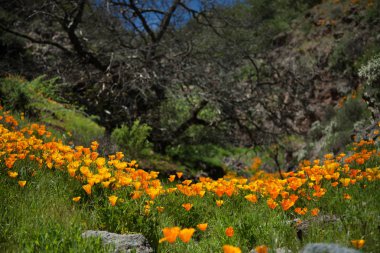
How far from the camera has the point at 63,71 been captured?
37.6 ft

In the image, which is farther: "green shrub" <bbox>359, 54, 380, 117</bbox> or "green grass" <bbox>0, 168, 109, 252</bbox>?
"green shrub" <bbox>359, 54, 380, 117</bbox>

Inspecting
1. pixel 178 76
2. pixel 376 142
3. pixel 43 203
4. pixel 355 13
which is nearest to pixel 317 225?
pixel 43 203

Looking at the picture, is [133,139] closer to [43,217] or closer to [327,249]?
[43,217]

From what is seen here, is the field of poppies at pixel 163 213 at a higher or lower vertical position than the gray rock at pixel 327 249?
lower

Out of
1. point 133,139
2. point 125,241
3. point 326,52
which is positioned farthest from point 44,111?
point 326,52

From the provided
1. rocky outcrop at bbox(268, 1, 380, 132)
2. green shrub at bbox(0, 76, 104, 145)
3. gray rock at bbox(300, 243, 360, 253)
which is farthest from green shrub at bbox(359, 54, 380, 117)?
gray rock at bbox(300, 243, 360, 253)

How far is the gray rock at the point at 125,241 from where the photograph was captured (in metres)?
2.58

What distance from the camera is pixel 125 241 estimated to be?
2.65 m

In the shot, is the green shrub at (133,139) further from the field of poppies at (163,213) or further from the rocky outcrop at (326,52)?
the rocky outcrop at (326,52)

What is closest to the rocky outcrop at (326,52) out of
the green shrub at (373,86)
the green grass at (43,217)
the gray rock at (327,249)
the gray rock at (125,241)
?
the green shrub at (373,86)

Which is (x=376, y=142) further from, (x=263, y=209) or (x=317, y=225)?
(x=317, y=225)

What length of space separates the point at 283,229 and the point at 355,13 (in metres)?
15.7

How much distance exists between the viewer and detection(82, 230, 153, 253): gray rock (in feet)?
8.46

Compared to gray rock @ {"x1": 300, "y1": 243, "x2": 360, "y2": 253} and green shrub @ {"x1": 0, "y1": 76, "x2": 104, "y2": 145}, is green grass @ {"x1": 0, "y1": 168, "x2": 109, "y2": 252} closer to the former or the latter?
gray rock @ {"x1": 300, "y1": 243, "x2": 360, "y2": 253}
